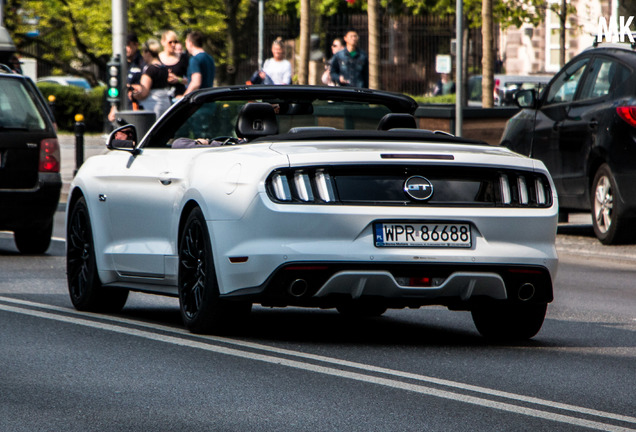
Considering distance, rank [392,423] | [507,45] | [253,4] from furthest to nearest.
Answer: [507,45] < [253,4] < [392,423]

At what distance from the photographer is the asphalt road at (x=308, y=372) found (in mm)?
5699

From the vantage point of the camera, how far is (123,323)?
8.67m

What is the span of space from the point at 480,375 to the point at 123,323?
103 inches

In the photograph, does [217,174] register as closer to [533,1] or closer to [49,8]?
[533,1]

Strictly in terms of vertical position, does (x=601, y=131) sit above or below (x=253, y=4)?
below

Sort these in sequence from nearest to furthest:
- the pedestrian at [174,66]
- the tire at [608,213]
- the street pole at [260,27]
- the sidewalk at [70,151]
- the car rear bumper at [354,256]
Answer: the car rear bumper at [354,256]
the tire at [608,213]
the pedestrian at [174,66]
the sidewalk at [70,151]
the street pole at [260,27]

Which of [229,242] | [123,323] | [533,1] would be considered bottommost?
[123,323]

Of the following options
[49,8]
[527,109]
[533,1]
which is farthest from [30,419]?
[49,8]

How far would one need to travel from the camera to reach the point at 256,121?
827cm

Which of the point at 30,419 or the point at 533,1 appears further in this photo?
the point at 533,1

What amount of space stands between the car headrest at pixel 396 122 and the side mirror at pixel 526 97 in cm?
619

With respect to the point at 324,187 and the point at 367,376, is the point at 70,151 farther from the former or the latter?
the point at 367,376

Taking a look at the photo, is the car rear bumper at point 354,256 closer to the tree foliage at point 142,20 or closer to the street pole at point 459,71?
the street pole at point 459,71

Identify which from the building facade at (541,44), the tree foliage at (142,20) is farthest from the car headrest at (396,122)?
the building facade at (541,44)
